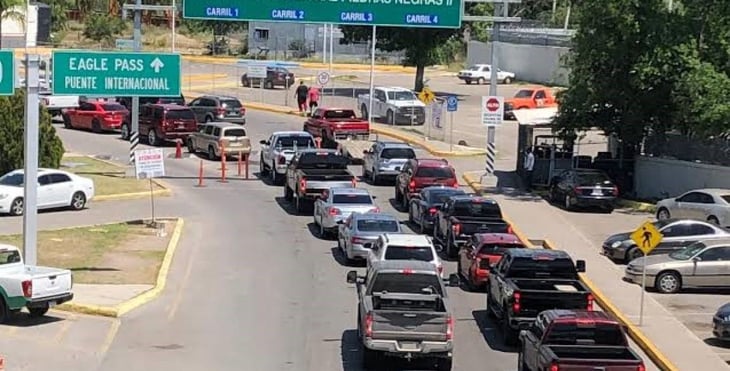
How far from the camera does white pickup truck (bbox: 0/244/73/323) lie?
25391 millimetres

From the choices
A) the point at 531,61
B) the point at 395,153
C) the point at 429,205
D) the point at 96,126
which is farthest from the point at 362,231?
the point at 531,61

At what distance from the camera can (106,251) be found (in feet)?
113

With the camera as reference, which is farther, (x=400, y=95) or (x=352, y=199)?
(x=400, y=95)

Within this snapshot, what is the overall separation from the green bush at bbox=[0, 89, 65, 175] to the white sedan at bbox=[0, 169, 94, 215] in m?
4.33

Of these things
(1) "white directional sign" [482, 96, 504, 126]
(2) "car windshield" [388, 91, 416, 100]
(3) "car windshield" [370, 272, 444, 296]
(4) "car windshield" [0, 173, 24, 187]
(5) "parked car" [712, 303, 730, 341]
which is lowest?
(5) "parked car" [712, 303, 730, 341]

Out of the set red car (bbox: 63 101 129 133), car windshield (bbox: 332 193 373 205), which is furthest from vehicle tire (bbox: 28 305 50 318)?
red car (bbox: 63 101 129 133)

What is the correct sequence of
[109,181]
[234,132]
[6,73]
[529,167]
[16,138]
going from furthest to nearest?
1. [234,132]
2. [529,167]
3. [109,181]
4. [16,138]
5. [6,73]

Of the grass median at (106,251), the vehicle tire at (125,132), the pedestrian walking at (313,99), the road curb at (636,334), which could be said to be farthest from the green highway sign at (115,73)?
the pedestrian walking at (313,99)

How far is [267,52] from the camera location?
109750 millimetres

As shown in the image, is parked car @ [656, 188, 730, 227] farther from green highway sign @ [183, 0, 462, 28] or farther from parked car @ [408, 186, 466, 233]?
green highway sign @ [183, 0, 462, 28]

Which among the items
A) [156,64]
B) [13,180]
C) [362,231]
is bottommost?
[13,180]

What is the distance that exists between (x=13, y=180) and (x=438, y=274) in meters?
21.1

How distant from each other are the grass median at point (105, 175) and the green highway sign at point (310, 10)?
6694 millimetres

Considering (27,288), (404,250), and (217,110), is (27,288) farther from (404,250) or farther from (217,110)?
(217,110)
